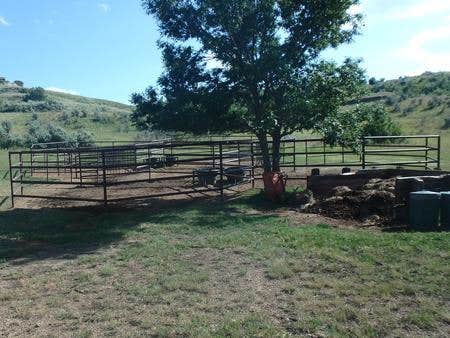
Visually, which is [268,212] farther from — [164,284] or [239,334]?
[239,334]

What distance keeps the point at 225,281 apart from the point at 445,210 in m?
4.52

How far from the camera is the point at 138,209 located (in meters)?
11.8

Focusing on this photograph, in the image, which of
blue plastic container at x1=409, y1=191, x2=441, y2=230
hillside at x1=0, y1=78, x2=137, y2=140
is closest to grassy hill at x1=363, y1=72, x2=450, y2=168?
blue plastic container at x1=409, y1=191, x2=441, y2=230

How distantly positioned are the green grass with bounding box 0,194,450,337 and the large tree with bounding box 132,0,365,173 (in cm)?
390

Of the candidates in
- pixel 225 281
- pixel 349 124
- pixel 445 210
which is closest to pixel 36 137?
pixel 349 124

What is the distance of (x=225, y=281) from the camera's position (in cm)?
600

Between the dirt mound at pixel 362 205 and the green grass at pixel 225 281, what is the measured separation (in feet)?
4.17

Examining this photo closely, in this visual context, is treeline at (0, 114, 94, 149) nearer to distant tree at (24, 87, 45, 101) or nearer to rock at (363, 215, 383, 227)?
rock at (363, 215, 383, 227)

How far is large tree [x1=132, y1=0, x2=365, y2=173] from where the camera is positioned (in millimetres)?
12023

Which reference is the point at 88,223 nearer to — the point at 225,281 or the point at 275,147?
the point at 225,281

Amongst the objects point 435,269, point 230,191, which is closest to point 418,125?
point 230,191

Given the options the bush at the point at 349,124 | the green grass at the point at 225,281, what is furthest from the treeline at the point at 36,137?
the green grass at the point at 225,281

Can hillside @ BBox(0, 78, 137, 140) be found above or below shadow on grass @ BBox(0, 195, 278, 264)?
above

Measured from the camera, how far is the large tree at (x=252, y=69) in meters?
12.0
